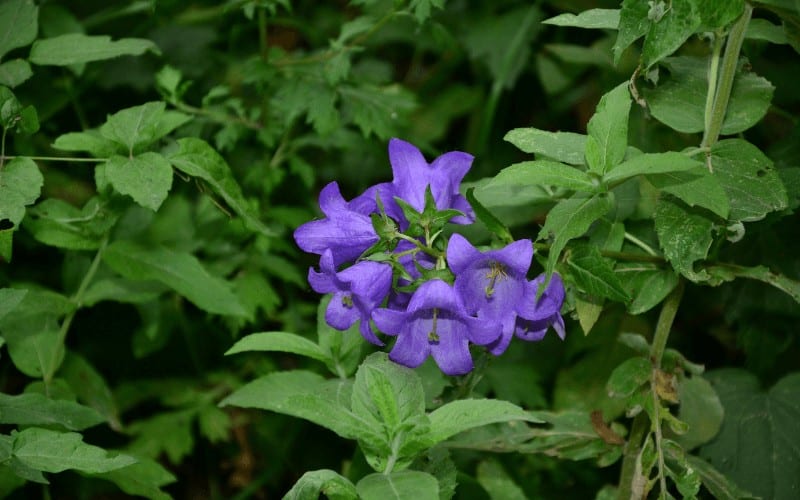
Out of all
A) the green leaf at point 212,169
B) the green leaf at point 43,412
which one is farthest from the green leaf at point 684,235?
the green leaf at point 43,412

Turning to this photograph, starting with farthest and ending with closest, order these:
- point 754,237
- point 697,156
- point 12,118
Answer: point 754,237
point 12,118
point 697,156

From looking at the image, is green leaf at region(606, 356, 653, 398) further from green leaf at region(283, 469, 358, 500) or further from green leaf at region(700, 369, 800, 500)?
green leaf at region(283, 469, 358, 500)

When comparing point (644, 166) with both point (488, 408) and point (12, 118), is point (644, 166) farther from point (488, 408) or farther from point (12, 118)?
point (12, 118)

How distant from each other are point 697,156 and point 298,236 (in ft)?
2.80

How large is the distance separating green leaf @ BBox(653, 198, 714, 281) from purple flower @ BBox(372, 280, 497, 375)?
441 mm

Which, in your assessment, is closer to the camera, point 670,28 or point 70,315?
point 670,28

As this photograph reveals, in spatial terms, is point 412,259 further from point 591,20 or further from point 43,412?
point 43,412

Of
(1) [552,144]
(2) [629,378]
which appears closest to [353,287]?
(1) [552,144]

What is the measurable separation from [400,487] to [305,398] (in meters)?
0.23

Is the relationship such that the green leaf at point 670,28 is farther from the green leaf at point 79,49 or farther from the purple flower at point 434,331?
the green leaf at point 79,49

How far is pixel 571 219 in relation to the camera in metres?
1.60

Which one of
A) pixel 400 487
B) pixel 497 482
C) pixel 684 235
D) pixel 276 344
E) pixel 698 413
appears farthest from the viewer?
pixel 497 482

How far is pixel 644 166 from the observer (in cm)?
155

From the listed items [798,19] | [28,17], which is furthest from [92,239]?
[798,19]
